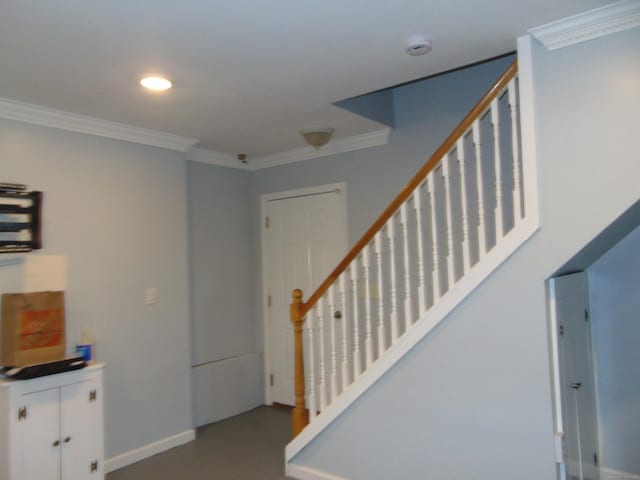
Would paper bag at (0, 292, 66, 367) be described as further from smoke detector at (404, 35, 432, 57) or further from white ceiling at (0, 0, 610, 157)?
smoke detector at (404, 35, 432, 57)

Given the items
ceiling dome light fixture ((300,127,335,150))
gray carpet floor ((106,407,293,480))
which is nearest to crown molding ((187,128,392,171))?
ceiling dome light fixture ((300,127,335,150))

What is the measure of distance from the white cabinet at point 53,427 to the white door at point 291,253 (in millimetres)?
1925

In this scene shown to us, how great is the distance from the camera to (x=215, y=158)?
438 cm

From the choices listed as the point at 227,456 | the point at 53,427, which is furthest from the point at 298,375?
the point at 53,427

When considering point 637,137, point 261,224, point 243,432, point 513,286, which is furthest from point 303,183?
point 637,137

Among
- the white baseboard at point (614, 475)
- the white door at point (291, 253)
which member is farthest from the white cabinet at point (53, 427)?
the white baseboard at point (614, 475)

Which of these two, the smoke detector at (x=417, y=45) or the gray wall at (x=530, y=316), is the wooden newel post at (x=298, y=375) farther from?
the smoke detector at (x=417, y=45)

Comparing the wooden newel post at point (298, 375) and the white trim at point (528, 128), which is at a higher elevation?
the white trim at point (528, 128)

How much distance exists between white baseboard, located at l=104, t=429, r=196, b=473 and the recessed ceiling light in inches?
97.0

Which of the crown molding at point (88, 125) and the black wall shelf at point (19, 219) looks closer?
the black wall shelf at point (19, 219)

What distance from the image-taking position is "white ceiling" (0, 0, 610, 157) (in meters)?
1.95

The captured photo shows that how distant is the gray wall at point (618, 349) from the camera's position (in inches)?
112

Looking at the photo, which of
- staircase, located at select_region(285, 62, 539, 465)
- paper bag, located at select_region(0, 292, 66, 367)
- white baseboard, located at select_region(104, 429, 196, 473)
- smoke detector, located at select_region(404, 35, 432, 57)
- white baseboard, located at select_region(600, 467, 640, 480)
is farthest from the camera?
white baseboard, located at select_region(104, 429, 196, 473)

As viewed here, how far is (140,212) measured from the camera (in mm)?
3564
